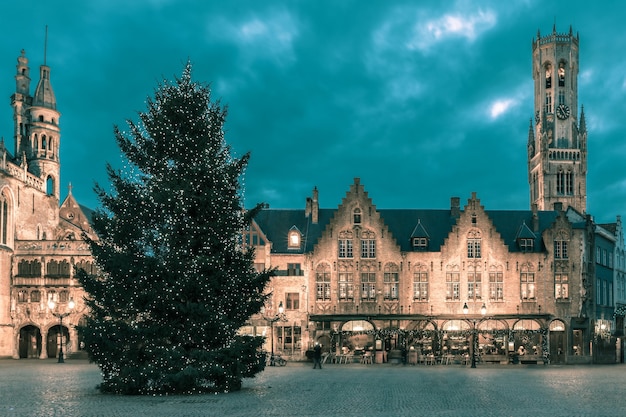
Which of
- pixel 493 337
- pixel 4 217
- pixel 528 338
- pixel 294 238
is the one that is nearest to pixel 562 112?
pixel 528 338

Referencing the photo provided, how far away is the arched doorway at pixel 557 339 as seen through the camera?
211 feet

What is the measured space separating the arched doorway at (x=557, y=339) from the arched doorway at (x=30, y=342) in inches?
1694

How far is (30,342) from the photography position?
7144 cm

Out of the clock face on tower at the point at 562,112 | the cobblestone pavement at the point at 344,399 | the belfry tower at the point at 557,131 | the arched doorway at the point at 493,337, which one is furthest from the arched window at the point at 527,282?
the clock face on tower at the point at 562,112

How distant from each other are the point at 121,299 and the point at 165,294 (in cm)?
163

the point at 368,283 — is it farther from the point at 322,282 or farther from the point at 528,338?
the point at 528,338

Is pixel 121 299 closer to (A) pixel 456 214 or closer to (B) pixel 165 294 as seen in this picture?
(B) pixel 165 294

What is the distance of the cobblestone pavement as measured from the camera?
22.7 meters

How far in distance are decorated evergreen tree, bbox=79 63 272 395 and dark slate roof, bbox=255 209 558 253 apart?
3764 centimetres

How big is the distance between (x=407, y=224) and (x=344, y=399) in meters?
43.8

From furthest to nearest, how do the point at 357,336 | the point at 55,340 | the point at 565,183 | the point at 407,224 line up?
1. the point at 565,183
2. the point at 55,340
3. the point at 407,224
4. the point at 357,336

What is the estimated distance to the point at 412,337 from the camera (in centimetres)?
6456

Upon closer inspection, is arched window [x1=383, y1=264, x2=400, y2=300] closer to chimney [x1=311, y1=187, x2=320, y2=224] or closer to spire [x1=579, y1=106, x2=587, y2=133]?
chimney [x1=311, y1=187, x2=320, y2=224]

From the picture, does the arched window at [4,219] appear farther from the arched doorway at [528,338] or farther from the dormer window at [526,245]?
the dormer window at [526,245]
